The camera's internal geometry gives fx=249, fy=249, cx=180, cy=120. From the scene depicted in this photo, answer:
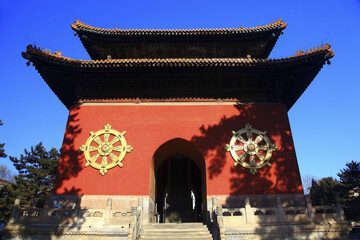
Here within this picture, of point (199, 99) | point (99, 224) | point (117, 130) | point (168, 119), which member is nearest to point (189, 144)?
point (168, 119)

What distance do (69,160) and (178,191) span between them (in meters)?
7.82

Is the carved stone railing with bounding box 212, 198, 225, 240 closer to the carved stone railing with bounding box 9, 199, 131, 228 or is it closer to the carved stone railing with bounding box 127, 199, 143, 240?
the carved stone railing with bounding box 127, 199, 143, 240

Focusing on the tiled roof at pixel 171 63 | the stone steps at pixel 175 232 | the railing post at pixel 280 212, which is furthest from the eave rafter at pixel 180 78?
the stone steps at pixel 175 232

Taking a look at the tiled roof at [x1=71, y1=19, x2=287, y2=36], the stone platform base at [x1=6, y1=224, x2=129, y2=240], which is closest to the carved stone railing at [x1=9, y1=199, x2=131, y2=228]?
the stone platform base at [x1=6, y1=224, x2=129, y2=240]

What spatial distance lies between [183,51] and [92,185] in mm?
7889

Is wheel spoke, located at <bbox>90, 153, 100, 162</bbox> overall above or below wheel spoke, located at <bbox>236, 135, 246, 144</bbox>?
below

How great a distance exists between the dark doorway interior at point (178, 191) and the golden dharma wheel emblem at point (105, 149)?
5.50 metres

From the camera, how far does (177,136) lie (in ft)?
33.4

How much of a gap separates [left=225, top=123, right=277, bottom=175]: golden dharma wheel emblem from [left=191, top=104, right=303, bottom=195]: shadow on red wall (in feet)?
0.59

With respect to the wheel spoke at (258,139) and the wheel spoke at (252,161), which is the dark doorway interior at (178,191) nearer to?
the wheel spoke at (252,161)

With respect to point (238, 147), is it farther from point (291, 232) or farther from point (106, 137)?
point (106, 137)

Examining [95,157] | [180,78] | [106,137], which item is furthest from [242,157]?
[95,157]

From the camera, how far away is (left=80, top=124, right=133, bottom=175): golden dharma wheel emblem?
966 centimetres

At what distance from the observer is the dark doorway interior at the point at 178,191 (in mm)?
14711
